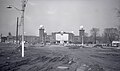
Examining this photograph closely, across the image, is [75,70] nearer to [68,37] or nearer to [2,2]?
[2,2]

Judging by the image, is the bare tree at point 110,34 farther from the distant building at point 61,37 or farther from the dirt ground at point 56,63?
the dirt ground at point 56,63

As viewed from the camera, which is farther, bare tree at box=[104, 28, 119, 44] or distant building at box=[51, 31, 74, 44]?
distant building at box=[51, 31, 74, 44]

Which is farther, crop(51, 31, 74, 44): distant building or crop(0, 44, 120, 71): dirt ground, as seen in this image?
crop(51, 31, 74, 44): distant building

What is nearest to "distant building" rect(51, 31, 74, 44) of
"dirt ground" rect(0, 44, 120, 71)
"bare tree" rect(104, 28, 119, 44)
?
"bare tree" rect(104, 28, 119, 44)

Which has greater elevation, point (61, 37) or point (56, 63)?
point (61, 37)

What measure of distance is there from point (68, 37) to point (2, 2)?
305ft

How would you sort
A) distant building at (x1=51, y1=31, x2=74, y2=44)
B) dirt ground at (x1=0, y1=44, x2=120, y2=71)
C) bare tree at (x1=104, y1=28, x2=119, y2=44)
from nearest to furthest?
dirt ground at (x1=0, y1=44, x2=120, y2=71), bare tree at (x1=104, y1=28, x2=119, y2=44), distant building at (x1=51, y1=31, x2=74, y2=44)

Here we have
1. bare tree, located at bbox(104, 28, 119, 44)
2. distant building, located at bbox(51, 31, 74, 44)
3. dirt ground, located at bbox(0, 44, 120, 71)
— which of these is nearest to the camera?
dirt ground, located at bbox(0, 44, 120, 71)

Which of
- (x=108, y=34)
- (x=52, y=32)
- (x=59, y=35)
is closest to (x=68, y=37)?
A: (x=59, y=35)

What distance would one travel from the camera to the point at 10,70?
8.84 meters

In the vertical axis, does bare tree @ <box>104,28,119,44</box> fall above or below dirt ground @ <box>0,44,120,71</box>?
above

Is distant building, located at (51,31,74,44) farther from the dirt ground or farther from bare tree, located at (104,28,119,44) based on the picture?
the dirt ground

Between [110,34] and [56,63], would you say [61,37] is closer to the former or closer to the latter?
[110,34]

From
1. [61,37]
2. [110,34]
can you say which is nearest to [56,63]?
[110,34]
